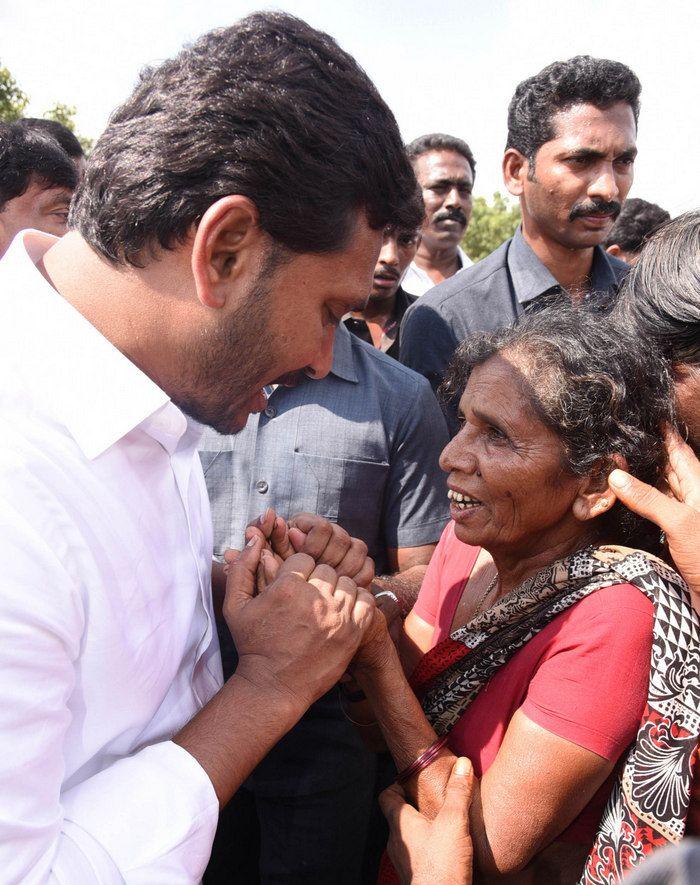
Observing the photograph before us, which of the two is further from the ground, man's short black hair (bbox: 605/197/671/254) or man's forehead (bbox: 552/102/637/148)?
man's forehead (bbox: 552/102/637/148)

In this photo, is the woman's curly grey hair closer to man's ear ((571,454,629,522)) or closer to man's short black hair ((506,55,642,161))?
man's ear ((571,454,629,522))

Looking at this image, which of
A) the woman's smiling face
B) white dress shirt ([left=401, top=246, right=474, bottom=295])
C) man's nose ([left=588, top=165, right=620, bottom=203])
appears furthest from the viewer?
white dress shirt ([left=401, top=246, right=474, bottom=295])

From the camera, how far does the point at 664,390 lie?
2.29m

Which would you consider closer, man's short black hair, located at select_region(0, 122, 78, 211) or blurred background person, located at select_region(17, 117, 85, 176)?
man's short black hair, located at select_region(0, 122, 78, 211)

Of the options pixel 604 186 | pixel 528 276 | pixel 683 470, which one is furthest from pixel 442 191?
pixel 683 470

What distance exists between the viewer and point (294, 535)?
212 centimetres

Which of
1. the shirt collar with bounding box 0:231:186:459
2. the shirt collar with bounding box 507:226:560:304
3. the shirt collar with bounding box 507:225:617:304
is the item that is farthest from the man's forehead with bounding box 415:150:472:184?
the shirt collar with bounding box 0:231:186:459

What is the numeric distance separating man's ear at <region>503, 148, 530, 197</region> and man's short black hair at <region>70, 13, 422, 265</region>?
115 inches

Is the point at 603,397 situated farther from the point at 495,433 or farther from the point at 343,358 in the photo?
the point at 343,358

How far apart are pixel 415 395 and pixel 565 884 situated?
1.87 m

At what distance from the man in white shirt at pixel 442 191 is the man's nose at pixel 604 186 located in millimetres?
2631

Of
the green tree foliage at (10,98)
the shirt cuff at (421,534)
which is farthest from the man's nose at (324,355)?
the green tree foliage at (10,98)

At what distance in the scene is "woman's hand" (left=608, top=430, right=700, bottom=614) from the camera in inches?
77.4

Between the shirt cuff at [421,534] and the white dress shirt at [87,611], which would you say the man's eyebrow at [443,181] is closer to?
the shirt cuff at [421,534]
